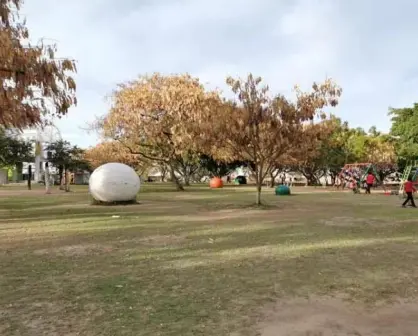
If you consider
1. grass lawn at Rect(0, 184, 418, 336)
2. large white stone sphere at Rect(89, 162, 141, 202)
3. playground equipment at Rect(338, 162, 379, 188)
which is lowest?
grass lawn at Rect(0, 184, 418, 336)

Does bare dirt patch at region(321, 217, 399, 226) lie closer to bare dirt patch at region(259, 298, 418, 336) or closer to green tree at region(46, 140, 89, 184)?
bare dirt patch at region(259, 298, 418, 336)

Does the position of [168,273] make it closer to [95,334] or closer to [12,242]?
[95,334]

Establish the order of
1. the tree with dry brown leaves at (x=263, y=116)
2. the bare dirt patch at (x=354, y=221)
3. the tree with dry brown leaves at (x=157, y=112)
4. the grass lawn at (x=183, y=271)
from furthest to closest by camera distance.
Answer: the tree with dry brown leaves at (x=157, y=112), the tree with dry brown leaves at (x=263, y=116), the bare dirt patch at (x=354, y=221), the grass lawn at (x=183, y=271)

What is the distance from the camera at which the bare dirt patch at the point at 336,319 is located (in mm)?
4691

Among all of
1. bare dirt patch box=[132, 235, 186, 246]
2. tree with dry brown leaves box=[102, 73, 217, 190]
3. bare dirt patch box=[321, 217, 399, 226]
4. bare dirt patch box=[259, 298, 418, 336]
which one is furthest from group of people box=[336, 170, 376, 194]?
bare dirt patch box=[259, 298, 418, 336]

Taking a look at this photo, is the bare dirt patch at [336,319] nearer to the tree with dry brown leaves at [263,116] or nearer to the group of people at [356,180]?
the tree with dry brown leaves at [263,116]

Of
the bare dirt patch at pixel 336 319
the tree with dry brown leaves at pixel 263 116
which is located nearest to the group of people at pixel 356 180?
the tree with dry brown leaves at pixel 263 116

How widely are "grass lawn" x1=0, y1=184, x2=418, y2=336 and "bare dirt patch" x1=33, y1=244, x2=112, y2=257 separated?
0.06 feet

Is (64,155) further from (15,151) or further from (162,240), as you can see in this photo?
(162,240)

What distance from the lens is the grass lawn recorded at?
507 centimetres

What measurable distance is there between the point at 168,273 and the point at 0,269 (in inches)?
103

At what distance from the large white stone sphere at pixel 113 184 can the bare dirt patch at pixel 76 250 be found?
10.4 meters

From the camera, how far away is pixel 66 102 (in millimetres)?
8289

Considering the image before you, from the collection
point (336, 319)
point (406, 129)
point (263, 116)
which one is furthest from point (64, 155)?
point (336, 319)
